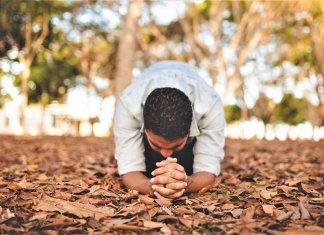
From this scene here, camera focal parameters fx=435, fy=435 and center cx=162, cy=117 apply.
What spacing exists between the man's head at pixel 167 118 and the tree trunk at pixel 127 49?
8643 mm

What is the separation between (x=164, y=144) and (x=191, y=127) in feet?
1.40

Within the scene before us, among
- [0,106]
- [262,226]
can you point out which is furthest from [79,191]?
[0,106]

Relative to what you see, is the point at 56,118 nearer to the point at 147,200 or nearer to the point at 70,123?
the point at 70,123

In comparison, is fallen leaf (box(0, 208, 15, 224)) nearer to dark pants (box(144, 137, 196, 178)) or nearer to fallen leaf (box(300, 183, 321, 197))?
dark pants (box(144, 137, 196, 178))

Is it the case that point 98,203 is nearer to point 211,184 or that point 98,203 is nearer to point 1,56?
point 211,184

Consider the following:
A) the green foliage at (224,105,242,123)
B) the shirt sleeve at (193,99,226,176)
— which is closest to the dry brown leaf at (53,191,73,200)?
the shirt sleeve at (193,99,226,176)

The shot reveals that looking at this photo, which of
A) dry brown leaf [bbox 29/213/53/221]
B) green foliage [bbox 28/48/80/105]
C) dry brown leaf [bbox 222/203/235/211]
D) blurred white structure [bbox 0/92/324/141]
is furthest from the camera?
blurred white structure [bbox 0/92/324/141]

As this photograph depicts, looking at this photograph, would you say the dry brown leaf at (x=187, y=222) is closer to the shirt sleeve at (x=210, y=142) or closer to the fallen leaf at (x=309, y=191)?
the shirt sleeve at (x=210, y=142)

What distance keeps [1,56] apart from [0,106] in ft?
39.8

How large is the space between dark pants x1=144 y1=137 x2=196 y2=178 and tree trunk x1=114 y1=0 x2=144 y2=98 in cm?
807

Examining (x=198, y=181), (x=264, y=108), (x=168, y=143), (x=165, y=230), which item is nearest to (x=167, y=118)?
(x=168, y=143)

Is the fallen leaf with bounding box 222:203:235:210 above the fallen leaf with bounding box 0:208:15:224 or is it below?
below

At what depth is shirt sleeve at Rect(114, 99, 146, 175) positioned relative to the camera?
3531 millimetres

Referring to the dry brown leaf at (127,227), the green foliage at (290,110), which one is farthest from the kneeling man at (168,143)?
the green foliage at (290,110)
